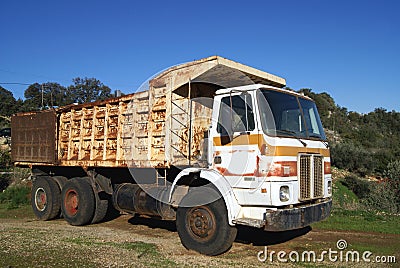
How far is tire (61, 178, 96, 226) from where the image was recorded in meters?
10.4

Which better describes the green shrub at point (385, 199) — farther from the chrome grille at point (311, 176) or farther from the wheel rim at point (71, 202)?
the wheel rim at point (71, 202)

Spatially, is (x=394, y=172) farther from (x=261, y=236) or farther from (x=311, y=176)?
(x=311, y=176)

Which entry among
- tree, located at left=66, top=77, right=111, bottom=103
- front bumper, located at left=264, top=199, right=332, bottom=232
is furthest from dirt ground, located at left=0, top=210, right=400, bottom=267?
tree, located at left=66, top=77, right=111, bottom=103

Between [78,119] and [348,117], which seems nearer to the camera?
[78,119]

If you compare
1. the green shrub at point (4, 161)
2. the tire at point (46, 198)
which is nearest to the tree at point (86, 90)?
the green shrub at point (4, 161)

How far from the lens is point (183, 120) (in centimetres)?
822

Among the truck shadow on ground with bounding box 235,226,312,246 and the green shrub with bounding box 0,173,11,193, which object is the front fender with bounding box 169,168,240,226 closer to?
the truck shadow on ground with bounding box 235,226,312,246

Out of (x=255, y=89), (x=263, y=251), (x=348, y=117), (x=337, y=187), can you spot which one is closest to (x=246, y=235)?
(x=263, y=251)

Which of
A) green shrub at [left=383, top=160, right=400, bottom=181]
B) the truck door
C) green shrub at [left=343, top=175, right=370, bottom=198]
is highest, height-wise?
the truck door

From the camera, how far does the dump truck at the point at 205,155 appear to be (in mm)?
6898

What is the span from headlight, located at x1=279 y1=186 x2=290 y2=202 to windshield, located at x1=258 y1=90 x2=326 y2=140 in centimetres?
92

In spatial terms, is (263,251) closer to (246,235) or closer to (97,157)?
(246,235)

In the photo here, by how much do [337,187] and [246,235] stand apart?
21.3 m

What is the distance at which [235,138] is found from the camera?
7148 mm
